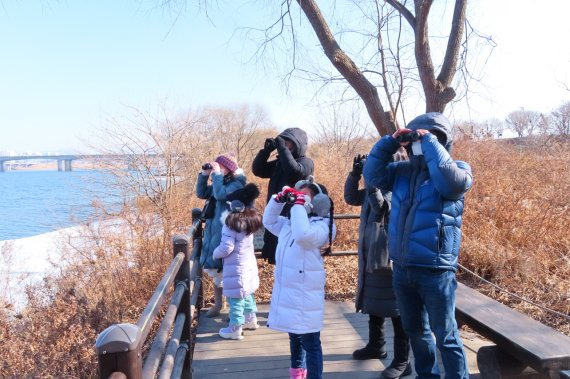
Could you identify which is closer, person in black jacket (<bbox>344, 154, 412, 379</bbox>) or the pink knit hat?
person in black jacket (<bbox>344, 154, 412, 379</bbox>)

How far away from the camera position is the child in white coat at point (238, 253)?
370cm

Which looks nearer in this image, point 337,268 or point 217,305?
point 217,305

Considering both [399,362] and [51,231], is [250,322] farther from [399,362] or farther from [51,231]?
[51,231]

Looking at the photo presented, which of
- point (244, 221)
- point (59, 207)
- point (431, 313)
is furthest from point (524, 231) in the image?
point (59, 207)

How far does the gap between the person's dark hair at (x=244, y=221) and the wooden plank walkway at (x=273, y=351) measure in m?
0.96

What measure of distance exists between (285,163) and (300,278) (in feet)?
4.06

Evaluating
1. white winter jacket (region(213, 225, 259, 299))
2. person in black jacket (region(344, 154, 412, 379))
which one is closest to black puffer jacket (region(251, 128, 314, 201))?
white winter jacket (region(213, 225, 259, 299))

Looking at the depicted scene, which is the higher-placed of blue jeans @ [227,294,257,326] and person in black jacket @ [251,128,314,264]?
person in black jacket @ [251,128,314,264]

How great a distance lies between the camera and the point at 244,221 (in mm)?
3707

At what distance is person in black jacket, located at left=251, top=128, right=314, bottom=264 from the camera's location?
12.3 ft

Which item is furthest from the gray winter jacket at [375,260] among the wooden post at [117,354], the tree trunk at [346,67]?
the tree trunk at [346,67]

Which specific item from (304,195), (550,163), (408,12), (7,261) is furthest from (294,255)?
(7,261)

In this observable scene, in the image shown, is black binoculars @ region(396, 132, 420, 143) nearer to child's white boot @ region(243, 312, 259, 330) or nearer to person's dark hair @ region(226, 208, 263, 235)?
person's dark hair @ region(226, 208, 263, 235)

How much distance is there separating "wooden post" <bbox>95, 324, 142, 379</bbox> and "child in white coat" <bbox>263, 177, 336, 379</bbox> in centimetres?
141
